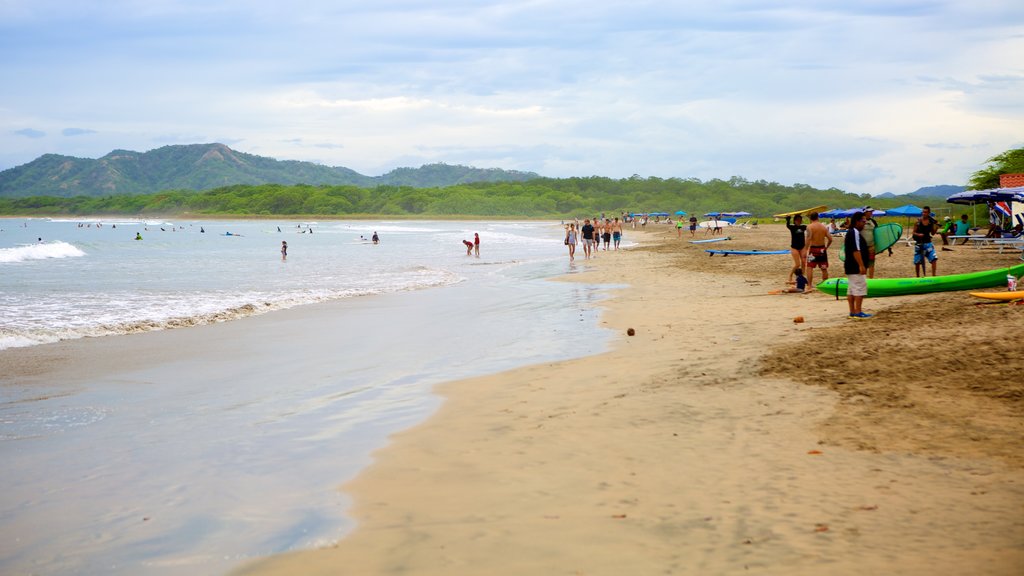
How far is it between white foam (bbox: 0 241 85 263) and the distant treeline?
103120 mm

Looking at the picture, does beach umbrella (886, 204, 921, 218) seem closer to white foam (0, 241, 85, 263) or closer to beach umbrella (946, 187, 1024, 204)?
beach umbrella (946, 187, 1024, 204)

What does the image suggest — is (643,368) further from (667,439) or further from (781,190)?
(781,190)

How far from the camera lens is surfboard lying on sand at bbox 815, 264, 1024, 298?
14.0 m

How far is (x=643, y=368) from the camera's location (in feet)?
30.4

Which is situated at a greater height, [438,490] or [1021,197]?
[1021,197]

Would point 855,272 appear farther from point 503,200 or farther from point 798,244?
point 503,200

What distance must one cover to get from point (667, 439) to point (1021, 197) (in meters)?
19.6

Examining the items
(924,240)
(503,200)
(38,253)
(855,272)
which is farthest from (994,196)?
(503,200)

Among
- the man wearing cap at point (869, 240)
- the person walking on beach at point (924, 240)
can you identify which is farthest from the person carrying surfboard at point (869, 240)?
the person walking on beach at point (924, 240)

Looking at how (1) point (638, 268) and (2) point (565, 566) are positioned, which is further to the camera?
(1) point (638, 268)

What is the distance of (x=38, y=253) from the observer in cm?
4619

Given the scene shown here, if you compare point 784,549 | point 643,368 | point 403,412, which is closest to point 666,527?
point 784,549

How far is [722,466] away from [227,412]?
16.3 ft

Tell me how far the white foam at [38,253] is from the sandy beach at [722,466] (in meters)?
40.3
